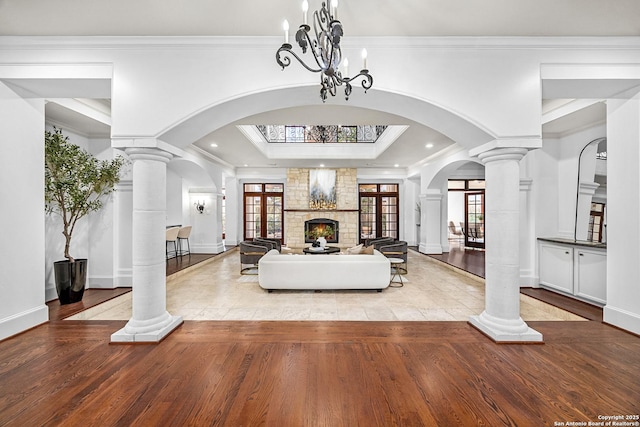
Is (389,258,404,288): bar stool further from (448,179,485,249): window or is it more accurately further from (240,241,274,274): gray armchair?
(448,179,485,249): window

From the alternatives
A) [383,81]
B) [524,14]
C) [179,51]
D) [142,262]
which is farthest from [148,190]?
[524,14]

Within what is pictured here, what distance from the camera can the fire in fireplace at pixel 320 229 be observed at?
10.1 meters

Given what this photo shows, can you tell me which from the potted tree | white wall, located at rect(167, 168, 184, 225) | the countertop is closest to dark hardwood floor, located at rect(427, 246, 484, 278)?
the countertop

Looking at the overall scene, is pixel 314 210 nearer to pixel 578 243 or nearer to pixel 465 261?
pixel 465 261

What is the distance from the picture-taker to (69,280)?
4004 mm

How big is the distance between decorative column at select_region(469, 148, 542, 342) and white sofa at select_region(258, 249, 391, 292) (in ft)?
6.12

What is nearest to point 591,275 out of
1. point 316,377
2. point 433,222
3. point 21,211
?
point 316,377

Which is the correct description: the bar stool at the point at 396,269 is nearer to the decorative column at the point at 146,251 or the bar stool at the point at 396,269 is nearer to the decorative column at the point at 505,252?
the decorative column at the point at 505,252

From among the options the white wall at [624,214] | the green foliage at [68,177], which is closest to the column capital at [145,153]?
the green foliage at [68,177]

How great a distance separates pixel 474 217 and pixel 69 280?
38.7ft

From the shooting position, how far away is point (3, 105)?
9.57 ft

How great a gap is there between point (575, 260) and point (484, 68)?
11.4 feet

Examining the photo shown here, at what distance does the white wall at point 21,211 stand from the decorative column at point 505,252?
5.00 m

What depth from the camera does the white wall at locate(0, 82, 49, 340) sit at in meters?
2.91
